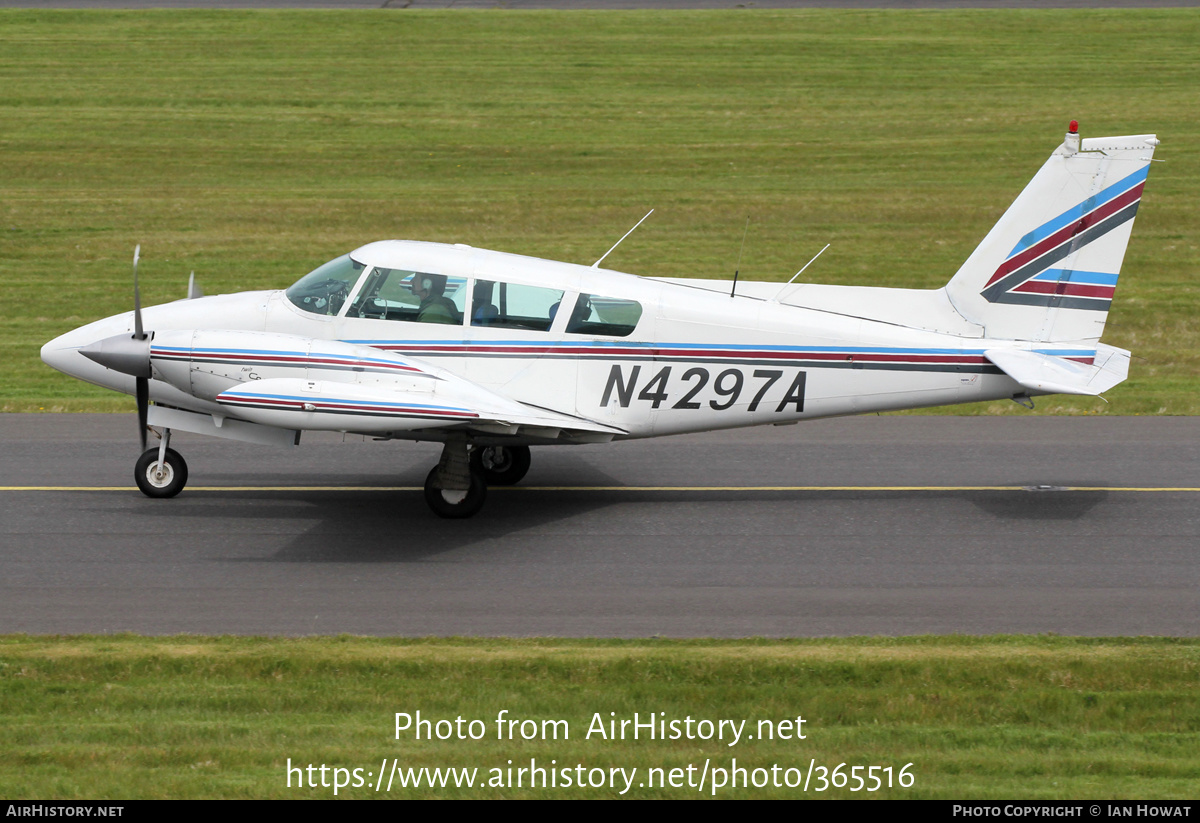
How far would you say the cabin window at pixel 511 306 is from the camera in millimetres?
12648

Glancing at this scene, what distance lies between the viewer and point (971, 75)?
38.4 meters

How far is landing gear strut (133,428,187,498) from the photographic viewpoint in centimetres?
1326

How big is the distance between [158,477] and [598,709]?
6635mm

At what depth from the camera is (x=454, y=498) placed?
12648 mm

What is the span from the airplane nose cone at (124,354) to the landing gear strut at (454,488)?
2861mm

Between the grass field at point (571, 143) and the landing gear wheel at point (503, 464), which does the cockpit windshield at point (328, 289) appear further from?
the grass field at point (571, 143)

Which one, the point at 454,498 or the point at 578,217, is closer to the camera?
the point at 454,498

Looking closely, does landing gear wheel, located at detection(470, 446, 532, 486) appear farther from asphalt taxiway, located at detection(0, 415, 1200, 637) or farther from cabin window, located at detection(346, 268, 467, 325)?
cabin window, located at detection(346, 268, 467, 325)

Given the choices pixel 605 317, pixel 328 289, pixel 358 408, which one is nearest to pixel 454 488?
pixel 358 408

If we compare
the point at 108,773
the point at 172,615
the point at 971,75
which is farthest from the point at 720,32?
the point at 108,773

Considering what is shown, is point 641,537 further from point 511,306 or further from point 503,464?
point 511,306

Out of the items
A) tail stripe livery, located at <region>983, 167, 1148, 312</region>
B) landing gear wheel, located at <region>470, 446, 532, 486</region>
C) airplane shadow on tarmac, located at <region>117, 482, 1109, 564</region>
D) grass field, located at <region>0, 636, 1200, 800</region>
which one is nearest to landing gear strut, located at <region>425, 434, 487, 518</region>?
airplane shadow on tarmac, located at <region>117, 482, 1109, 564</region>

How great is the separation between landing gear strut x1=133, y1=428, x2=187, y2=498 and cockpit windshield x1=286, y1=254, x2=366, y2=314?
203 centimetres

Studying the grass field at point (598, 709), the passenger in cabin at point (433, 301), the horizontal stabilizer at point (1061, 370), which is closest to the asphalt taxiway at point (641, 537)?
the grass field at point (598, 709)
